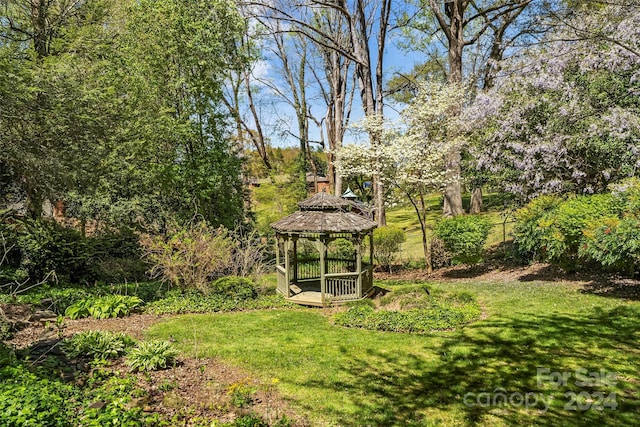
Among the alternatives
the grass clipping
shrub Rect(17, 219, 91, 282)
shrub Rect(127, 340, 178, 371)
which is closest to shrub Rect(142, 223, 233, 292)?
shrub Rect(17, 219, 91, 282)

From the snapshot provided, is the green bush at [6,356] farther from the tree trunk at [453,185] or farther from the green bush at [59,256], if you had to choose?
the tree trunk at [453,185]

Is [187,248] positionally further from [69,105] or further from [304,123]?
[304,123]

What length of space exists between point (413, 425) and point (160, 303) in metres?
8.20

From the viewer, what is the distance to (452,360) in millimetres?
6996

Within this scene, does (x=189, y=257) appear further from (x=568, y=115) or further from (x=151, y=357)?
(x=568, y=115)

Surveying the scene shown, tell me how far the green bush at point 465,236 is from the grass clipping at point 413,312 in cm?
369

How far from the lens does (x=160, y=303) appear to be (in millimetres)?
10984

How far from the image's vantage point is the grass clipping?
8.96 meters

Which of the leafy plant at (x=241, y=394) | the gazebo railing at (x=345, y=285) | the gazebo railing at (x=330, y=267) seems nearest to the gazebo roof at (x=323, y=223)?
the gazebo railing at (x=345, y=285)

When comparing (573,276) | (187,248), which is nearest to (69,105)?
(187,248)

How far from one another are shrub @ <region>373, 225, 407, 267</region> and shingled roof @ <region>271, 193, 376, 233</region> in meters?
4.27

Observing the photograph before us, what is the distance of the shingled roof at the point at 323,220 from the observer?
11445 millimetres

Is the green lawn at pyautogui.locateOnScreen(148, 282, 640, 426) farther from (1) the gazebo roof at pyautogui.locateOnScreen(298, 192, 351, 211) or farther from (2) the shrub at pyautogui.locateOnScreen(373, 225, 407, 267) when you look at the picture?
(2) the shrub at pyautogui.locateOnScreen(373, 225, 407, 267)

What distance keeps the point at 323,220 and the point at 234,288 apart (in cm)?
346
